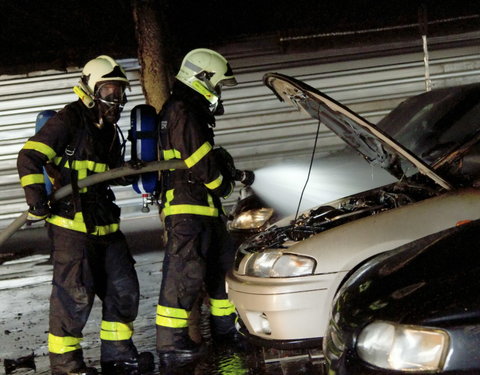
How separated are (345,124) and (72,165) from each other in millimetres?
1793

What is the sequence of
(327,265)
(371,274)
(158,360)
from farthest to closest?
1. (158,360)
2. (327,265)
3. (371,274)

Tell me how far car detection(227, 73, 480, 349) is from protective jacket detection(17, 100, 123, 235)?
105 centimetres

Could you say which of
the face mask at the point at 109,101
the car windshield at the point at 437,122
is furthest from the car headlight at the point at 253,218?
the face mask at the point at 109,101

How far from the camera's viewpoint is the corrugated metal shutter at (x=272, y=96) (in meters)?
12.2

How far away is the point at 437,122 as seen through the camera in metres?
5.84

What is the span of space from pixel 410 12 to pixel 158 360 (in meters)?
8.31

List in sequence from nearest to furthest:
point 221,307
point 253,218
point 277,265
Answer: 1. point 277,265
2. point 221,307
3. point 253,218

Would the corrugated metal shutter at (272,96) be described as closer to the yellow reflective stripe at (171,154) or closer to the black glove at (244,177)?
the black glove at (244,177)

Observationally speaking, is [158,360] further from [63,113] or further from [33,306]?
[33,306]

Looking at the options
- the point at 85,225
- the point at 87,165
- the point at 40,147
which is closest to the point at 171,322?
the point at 85,225

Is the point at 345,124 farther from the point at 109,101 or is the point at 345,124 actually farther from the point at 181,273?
the point at 109,101

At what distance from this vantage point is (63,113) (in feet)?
17.0

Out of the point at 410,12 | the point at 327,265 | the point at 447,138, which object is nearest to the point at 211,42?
the point at 410,12

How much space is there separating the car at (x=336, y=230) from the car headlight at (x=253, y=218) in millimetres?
736
